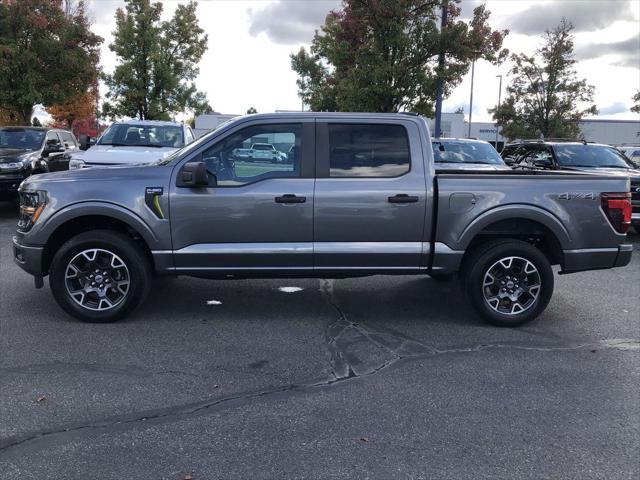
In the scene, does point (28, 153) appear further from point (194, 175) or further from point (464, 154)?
point (464, 154)

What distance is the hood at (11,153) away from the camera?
1134 cm

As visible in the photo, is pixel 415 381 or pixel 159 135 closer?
pixel 415 381

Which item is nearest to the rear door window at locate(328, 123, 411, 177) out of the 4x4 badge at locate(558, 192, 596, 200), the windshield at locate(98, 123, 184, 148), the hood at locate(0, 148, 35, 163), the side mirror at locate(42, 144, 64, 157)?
the 4x4 badge at locate(558, 192, 596, 200)

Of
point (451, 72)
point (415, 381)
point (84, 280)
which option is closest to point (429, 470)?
point (415, 381)

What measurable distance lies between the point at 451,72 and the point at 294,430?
546 inches

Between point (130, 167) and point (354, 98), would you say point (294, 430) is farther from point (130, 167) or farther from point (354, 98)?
point (354, 98)

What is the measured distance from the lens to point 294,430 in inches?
134

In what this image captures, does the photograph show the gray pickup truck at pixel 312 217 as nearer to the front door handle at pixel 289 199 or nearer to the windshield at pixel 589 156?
the front door handle at pixel 289 199

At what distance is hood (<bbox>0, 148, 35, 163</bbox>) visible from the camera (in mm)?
11336

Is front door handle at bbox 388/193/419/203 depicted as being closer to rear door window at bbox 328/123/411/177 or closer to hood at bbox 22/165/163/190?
rear door window at bbox 328/123/411/177

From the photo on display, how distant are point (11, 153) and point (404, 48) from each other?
9.99 meters

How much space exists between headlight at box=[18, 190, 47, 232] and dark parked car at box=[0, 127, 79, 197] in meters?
6.64

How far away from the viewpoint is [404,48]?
50.6 ft

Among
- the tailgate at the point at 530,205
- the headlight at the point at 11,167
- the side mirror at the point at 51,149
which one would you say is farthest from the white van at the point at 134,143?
the tailgate at the point at 530,205
